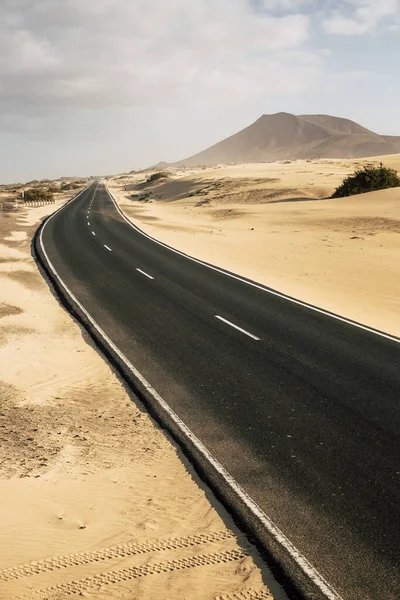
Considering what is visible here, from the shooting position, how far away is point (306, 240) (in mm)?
32469

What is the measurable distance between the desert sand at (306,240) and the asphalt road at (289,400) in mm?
2636

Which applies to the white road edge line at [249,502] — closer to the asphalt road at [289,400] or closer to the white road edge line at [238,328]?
the asphalt road at [289,400]

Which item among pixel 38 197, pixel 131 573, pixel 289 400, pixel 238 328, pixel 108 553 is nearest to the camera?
pixel 131 573

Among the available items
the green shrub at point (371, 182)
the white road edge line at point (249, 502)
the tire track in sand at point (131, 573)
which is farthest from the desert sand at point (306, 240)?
the tire track in sand at point (131, 573)

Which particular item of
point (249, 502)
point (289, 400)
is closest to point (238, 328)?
point (289, 400)

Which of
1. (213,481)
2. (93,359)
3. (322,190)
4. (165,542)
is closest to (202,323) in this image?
(93,359)

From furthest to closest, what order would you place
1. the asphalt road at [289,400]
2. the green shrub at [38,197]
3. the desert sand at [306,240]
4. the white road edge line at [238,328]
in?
the green shrub at [38,197] → the desert sand at [306,240] → the white road edge line at [238,328] → the asphalt road at [289,400]

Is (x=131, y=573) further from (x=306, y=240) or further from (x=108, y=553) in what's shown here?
(x=306, y=240)

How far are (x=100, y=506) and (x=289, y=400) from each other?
4219 millimetres

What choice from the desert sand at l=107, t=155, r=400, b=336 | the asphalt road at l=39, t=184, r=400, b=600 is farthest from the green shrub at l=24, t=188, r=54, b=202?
the asphalt road at l=39, t=184, r=400, b=600

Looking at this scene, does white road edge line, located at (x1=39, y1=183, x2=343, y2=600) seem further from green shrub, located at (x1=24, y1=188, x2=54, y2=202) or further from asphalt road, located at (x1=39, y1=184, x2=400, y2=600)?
green shrub, located at (x1=24, y1=188, x2=54, y2=202)

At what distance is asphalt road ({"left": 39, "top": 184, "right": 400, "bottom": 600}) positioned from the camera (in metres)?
5.91

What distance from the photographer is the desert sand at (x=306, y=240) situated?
1902 cm

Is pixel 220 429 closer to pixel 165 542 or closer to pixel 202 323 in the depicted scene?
pixel 165 542
